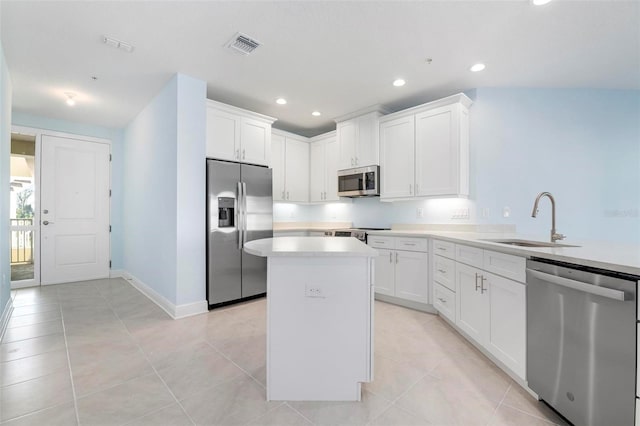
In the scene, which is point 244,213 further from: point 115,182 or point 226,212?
point 115,182

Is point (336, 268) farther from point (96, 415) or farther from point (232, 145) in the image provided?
point (232, 145)

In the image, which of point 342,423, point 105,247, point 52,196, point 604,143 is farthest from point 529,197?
point 52,196

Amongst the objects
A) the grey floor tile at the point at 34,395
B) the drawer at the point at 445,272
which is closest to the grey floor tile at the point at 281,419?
the grey floor tile at the point at 34,395

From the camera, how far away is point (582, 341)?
1.38 metres

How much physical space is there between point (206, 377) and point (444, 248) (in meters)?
2.43

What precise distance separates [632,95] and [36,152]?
27.4 feet

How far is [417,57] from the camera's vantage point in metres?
2.74

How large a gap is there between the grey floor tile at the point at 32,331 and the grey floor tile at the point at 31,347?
0.09 metres

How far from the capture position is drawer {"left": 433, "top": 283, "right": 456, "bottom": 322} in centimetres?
270

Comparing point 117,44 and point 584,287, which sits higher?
point 117,44

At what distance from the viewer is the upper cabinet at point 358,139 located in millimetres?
4051

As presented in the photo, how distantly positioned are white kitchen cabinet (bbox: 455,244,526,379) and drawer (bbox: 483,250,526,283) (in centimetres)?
1

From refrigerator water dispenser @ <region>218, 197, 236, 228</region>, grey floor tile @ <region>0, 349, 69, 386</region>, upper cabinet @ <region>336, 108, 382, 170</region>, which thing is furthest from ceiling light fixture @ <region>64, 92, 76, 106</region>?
upper cabinet @ <region>336, 108, 382, 170</region>

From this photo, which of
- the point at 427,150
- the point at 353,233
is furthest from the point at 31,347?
the point at 427,150
